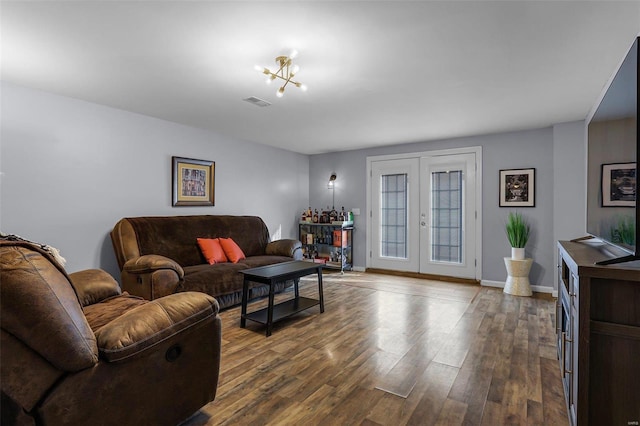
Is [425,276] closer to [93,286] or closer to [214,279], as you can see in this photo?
[214,279]

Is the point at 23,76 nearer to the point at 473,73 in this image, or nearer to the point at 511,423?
the point at 473,73

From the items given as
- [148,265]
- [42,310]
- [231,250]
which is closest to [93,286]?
[148,265]

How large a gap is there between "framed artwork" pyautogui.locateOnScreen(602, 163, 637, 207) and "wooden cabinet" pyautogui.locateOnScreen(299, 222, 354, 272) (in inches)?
166

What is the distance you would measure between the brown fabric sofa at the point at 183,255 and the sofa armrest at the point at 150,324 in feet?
5.47

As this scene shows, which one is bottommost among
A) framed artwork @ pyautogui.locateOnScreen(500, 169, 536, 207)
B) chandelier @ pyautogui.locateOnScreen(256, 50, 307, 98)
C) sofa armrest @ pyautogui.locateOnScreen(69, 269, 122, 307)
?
sofa armrest @ pyautogui.locateOnScreen(69, 269, 122, 307)

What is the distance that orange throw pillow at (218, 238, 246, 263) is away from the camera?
4289 millimetres

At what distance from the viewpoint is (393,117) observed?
4055 millimetres

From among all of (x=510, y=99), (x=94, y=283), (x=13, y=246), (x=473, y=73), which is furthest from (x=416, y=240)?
(x=13, y=246)

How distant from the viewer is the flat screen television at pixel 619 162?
1439 millimetres

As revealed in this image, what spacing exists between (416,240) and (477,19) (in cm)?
403

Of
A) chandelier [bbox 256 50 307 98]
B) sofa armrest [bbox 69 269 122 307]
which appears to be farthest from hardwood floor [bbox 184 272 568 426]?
chandelier [bbox 256 50 307 98]

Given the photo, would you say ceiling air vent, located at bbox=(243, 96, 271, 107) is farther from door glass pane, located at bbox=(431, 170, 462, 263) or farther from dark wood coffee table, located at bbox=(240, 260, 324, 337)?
door glass pane, located at bbox=(431, 170, 462, 263)

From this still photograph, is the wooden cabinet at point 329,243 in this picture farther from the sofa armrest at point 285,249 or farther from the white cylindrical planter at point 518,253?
the white cylindrical planter at point 518,253

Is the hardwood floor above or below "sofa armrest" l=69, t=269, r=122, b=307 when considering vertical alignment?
below
